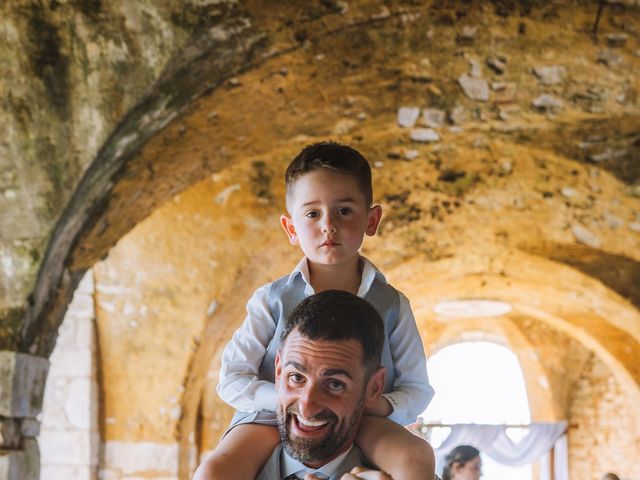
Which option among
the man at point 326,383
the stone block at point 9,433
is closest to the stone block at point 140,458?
the stone block at point 9,433

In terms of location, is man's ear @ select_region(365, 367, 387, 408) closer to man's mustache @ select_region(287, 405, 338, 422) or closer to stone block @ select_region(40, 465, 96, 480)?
man's mustache @ select_region(287, 405, 338, 422)

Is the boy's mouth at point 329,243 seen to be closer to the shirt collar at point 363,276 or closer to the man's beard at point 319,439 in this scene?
the shirt collar at point 363,276

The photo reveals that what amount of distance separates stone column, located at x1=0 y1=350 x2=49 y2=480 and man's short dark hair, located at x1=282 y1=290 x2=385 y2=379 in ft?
8.09

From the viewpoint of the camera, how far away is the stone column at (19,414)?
365 centimetres

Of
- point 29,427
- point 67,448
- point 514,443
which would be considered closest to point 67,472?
point 67,448

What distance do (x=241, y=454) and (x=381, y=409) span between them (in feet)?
0.95

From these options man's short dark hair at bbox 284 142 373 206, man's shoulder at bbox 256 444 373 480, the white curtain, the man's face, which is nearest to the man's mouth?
the man's face

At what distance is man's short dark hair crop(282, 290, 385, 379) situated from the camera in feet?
4.99

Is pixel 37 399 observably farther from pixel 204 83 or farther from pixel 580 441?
pixel 580 441

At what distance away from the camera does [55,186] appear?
3650mm

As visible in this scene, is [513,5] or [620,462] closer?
[513,5]

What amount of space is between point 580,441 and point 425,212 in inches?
336

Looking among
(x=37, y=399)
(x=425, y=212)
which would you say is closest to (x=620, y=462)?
(x=425, y=212)

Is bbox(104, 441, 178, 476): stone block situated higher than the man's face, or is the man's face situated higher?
bbox(104, 441, 178, 476): stone block
